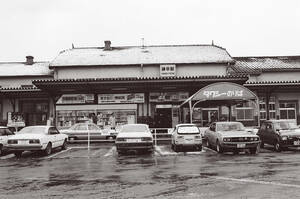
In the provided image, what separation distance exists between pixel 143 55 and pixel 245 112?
10484mm

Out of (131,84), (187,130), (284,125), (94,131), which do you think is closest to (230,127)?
(187,130)

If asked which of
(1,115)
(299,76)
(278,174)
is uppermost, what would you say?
(299,76)

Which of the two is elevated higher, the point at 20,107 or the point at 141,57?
the point at 141,57

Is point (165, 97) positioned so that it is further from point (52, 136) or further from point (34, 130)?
point (34, 130)

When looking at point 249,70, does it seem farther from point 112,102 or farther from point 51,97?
point 51,97

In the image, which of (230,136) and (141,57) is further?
(141,57)

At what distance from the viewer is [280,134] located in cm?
1734

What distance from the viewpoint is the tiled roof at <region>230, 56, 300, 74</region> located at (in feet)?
108

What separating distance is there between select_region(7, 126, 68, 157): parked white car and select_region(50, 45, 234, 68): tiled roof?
14924 mm

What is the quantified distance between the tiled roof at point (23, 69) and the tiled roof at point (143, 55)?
180 cm

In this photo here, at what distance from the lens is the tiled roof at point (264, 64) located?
33.0m

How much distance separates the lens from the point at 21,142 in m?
16.1

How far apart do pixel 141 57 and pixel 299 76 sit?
1431 centimetres

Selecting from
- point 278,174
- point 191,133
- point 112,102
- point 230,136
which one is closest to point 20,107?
point 112,102
